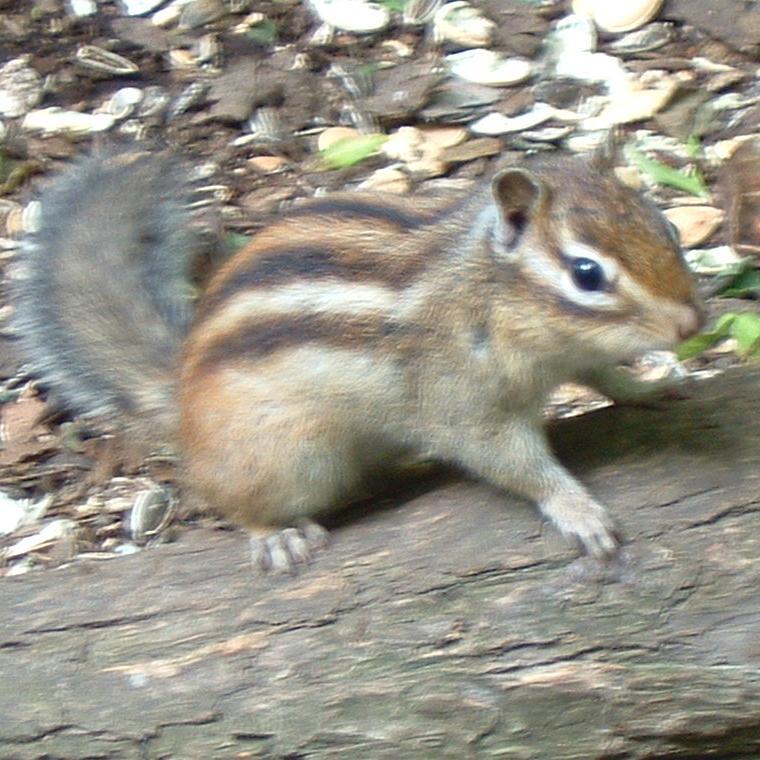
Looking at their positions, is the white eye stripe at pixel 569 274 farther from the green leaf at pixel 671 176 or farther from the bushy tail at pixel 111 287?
the green leaf at pixel 671 176

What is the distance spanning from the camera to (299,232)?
3.05 meters

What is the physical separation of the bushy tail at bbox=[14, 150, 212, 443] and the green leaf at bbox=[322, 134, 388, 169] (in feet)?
4.13

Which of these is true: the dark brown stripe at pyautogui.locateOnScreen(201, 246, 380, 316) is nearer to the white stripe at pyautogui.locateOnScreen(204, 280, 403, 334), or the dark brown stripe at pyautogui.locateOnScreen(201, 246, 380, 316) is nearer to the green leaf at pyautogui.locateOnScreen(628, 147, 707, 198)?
the white stripe at pyautogui.locateOnScreen(204, 280, 403, 334)

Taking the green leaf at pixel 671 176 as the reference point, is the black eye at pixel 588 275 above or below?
above

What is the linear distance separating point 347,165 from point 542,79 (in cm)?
83

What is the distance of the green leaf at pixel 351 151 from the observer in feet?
16.2

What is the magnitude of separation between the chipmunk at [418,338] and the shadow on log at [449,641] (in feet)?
0.37

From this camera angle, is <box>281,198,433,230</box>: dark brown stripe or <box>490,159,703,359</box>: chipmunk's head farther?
<box>281,198,433,230</box>: dark brown stripe

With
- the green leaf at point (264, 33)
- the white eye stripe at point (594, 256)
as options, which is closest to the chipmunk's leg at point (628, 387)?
the white eye stripe at point (594, 256)

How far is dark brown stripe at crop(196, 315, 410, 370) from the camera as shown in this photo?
297 cm

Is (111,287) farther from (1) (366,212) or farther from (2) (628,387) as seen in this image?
(2) (628,387)

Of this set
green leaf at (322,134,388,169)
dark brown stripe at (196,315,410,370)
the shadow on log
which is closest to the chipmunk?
dark brown stripe at (196,315,410,370)

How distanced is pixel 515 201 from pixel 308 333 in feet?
1.70

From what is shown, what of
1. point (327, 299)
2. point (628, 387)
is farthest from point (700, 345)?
point (327, 299)
